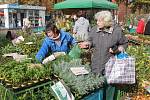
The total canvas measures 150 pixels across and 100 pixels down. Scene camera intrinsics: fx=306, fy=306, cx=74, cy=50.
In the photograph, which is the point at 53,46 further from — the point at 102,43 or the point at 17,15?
the point at 17,15

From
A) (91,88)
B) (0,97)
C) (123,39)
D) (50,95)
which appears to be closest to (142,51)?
(123,39)

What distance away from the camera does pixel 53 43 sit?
4.69m

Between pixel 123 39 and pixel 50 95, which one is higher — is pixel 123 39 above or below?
above

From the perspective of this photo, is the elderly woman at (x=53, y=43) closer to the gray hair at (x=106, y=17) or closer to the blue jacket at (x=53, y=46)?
the blue jacket at (x=53, y=46)

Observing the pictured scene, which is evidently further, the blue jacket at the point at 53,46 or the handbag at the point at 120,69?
the blue jacket at the point at 53,46

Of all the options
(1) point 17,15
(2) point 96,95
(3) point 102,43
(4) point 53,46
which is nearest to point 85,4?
(4) point 53,46

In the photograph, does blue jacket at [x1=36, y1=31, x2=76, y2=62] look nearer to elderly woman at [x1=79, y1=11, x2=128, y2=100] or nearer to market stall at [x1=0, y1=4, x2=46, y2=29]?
elderly woman at [x1=79, y1=11, x2=128, y2=100]

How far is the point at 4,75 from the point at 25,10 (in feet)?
98.6

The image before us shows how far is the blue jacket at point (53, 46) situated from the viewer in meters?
4.57

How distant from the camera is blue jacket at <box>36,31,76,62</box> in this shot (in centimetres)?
457

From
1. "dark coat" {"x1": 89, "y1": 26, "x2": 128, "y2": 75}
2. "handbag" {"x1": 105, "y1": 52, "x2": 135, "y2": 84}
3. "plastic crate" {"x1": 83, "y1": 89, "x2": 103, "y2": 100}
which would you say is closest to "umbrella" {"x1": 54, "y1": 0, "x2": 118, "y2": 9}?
A: "dark coat" {"x1": 89, "y1": 26, "x2": 128, "y2": 75}

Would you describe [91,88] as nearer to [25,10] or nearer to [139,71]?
[139,71]

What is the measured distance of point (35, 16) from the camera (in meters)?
33.9

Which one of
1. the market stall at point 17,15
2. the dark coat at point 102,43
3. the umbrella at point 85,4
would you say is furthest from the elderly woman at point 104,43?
the market stall at point 17,15
